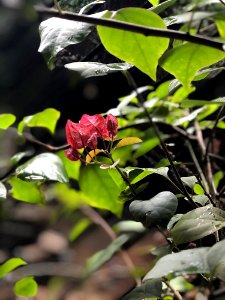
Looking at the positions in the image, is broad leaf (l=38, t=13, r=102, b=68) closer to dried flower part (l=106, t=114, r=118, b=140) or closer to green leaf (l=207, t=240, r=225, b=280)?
dried flower part (l=106, t=114, r=118, b=140)

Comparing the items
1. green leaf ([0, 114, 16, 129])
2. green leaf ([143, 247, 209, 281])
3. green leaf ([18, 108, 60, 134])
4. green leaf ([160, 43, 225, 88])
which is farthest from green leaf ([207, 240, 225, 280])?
green leaf ([18, 108, 60, 134])

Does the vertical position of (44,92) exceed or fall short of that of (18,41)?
it falls short

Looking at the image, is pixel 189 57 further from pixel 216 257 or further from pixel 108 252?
pixel 108 252

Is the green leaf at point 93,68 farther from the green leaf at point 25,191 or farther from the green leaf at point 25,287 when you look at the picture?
the green leaf at point 25,287

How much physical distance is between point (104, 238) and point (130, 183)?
126 centimetres

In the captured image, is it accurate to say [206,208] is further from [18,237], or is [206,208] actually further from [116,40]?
[18,237]

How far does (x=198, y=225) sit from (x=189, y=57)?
0.21 m

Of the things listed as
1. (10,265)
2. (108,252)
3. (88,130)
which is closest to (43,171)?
(88,130)

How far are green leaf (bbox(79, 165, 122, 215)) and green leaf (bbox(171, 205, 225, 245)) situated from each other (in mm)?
372

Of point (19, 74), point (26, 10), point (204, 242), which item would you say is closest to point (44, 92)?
point (19, 74)

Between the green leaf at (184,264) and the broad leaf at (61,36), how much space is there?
277mm

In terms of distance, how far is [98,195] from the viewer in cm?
93

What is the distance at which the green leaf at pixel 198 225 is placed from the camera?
1.61 feet

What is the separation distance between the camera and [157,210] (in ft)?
1.71
